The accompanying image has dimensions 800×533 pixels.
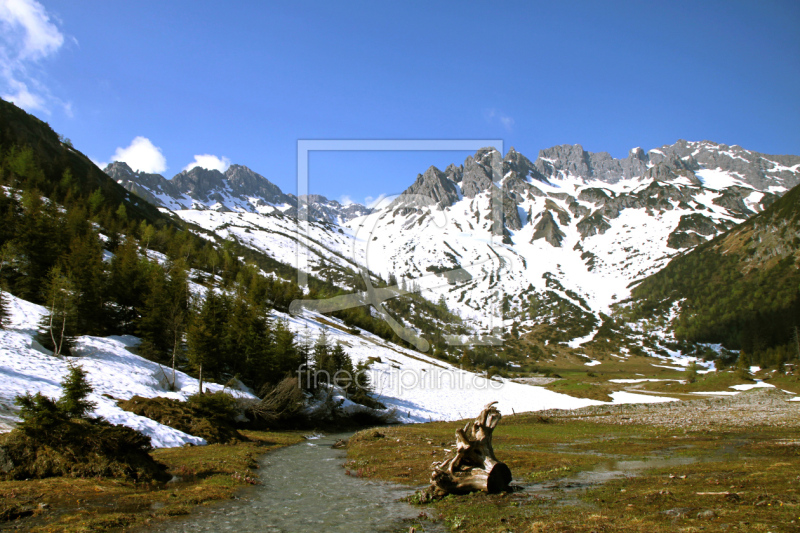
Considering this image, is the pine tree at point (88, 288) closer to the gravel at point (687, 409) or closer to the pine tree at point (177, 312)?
the pine tree at point (177, 312)

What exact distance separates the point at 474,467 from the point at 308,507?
5.54 metres

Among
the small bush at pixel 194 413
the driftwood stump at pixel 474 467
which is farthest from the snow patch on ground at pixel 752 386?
the small bush at pixel 194 413

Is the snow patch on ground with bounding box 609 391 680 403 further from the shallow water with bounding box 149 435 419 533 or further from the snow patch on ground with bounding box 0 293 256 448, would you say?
the shallow water with bounding box 149 435 419 533

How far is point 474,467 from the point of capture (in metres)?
13.4

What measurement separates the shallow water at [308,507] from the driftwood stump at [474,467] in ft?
4.95

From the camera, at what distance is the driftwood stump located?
1293 centimetres

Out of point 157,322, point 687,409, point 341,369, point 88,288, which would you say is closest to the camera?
point 88,288

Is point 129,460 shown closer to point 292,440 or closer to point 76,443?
point 76,443

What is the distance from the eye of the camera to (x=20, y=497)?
10.9 metres

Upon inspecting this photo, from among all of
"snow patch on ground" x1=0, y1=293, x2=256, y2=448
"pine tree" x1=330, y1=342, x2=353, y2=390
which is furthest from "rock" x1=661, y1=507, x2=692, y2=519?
"pine tree" x1=330, y1=342, x2=353, y2=390

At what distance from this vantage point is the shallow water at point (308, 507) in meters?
10.5

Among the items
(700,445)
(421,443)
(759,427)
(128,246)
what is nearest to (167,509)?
(421,443)

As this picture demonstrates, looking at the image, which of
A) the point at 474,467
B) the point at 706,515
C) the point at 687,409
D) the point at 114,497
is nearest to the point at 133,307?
the point at 114,497

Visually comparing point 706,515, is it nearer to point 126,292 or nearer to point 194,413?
point 194,413
